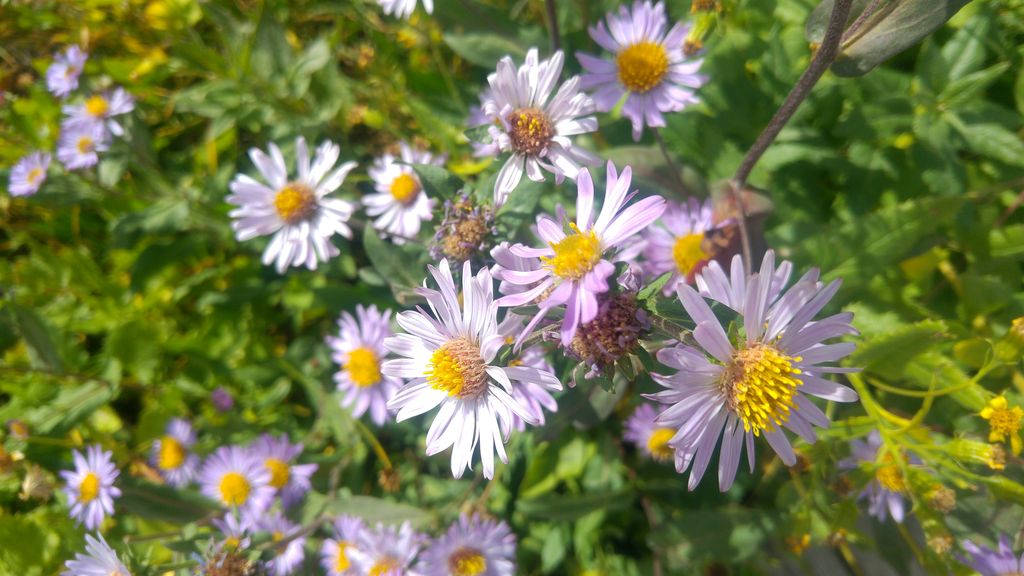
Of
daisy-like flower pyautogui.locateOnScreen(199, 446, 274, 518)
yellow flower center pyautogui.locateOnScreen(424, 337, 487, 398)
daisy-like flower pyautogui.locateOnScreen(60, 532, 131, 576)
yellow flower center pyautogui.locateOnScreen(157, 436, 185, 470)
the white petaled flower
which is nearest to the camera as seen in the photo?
yellow flower center pyautogui.locateOnScreen(424, 337, 487, 398)

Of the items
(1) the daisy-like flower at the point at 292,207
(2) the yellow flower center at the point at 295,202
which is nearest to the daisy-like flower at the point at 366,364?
(1) the daisy-like flower at the point at 292,207

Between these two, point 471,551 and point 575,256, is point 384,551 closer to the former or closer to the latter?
point 471,551

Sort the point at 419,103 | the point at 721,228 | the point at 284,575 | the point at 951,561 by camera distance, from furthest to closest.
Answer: the point at 419,103 → the point at 284,575 → the point at 721,228 → the point at 951,561

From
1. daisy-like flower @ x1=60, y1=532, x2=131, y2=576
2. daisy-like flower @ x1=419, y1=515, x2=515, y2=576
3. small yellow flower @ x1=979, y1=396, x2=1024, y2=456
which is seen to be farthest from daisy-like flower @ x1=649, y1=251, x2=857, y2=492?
daisy-like flower @ x1=60, y1=532, x2=131, y2=576

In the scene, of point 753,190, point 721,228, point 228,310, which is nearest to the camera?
point 721,228

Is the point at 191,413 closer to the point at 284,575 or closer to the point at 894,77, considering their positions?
the point at 284,575

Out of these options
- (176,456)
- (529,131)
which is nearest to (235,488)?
(176,456)

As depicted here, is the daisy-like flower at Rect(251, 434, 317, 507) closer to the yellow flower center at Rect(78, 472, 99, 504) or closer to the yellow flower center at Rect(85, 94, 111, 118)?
the yellow flower center at Rect(78, 472, 99, 504)

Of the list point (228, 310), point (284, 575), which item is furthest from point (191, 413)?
point (284, 575)
